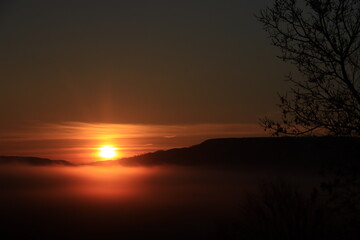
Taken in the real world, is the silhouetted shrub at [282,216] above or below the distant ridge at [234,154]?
below

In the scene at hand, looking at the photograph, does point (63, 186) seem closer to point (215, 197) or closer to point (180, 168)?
point (180, 168)

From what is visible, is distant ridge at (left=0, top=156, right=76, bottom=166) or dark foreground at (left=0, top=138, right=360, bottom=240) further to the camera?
distant ridge at (left=0, top=156, right=76, bottom=166)

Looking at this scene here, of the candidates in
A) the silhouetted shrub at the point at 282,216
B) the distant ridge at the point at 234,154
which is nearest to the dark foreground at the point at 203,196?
the silhouetted shrub at the point at 282,216

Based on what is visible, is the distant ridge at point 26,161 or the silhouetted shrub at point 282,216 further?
the distant ridge at point 26,161

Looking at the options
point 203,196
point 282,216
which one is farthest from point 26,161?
point 282,216

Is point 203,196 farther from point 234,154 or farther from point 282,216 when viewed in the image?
point 282,216

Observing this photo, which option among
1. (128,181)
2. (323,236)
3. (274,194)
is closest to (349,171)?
(323,236)

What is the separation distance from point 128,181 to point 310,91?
163 metres

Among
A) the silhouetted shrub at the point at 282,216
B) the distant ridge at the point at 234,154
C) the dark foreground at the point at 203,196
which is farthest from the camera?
the distant ridge at the point at 234,154

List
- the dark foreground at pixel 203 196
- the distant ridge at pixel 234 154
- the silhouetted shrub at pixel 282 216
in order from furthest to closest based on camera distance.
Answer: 1. the distant ridge at pixel 234 154
2. the silhouetted shrub at pixel 282 216
3. the dark foreground at pixel 203 196

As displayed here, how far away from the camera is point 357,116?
11.7 meters

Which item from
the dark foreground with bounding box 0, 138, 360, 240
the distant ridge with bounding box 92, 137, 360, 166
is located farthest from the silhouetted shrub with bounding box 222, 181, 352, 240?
the distant ridge with bounding box 92, 137, 360, 166

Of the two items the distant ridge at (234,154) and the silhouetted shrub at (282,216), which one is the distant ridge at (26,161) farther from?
the silhouetted shrub at (282,216)

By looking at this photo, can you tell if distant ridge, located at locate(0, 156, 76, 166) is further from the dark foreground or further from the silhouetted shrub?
the silhouetted shrub
